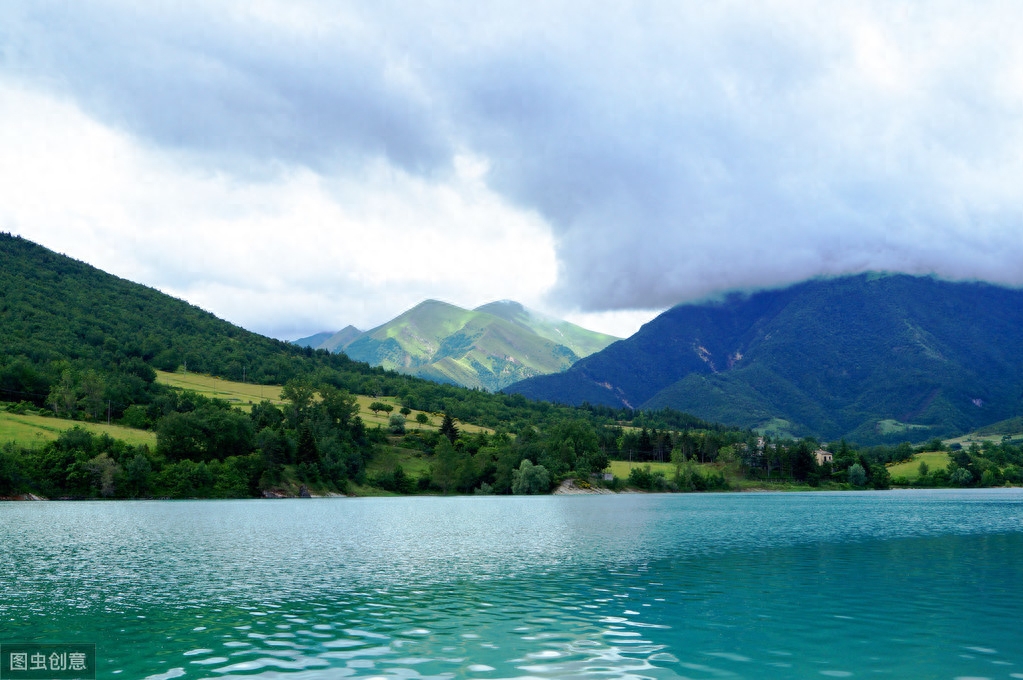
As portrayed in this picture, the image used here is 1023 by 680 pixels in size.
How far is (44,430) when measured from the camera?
158m

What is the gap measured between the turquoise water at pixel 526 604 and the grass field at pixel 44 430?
95.5 meters

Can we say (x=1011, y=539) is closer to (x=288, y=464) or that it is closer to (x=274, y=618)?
(x=274, y=618)

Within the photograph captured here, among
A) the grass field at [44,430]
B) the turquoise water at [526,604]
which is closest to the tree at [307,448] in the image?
the grass field at [44,430]

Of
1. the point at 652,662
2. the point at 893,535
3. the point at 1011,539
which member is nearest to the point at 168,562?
the point at 652,662

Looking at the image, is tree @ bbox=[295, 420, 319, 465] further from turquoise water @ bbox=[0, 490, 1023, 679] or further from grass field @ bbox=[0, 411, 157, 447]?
turquoise water @ bbox=[0, 490, 1023, 679]

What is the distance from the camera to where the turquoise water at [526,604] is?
24234 mm

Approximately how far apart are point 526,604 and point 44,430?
158 m

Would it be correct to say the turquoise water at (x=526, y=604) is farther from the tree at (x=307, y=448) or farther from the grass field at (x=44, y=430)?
the tree at (x=307, y=448)

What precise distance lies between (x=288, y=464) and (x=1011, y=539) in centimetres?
15395

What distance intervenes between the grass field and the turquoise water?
3761 inches

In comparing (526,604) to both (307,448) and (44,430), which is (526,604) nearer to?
(44,430)

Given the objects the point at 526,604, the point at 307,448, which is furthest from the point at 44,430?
the point at 526,604

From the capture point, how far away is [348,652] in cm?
2555

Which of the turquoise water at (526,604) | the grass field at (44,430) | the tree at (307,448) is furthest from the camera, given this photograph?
the tree at (307,448)
